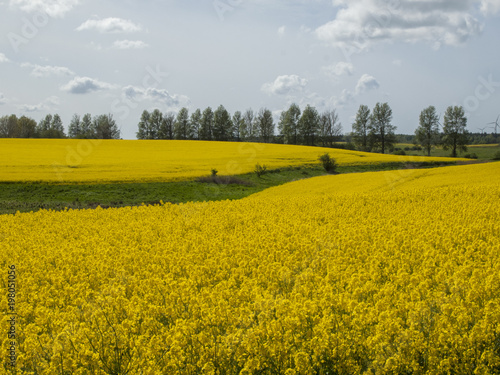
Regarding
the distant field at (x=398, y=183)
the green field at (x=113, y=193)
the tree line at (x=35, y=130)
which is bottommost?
the green field at (x=113, y=193)

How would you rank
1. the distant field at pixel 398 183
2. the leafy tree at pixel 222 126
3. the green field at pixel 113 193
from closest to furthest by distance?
1. the distant field at pixel 398 183
2. the green field at pixel 113 193
3. the leafy tree at pixel 222 126

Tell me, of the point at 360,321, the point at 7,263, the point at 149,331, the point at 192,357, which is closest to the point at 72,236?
the point at 7,263

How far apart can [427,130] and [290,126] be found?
2874 cm

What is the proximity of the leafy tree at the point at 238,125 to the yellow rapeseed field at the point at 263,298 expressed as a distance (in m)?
86.7

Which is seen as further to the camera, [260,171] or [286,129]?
[286,129]

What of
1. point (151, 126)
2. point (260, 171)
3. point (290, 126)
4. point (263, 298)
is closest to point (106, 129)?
point (151, 126)

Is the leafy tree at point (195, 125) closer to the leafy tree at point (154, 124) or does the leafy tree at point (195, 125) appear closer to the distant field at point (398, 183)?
the leafy tree at point (154, 124)

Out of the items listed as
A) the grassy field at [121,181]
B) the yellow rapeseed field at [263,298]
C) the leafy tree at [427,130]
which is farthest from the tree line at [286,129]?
the yellow rapeseed field at [263,298]

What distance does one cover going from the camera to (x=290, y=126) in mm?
90688

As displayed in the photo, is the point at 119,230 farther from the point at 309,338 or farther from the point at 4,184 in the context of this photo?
the point at 4,184

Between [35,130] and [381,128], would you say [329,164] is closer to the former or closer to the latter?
[381,128]

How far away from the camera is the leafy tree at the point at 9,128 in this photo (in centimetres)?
9012

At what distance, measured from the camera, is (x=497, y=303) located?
198 inches

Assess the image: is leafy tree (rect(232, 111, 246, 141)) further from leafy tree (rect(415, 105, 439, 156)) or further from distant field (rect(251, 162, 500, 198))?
distant field (rect(251, 162, 500, 198))
